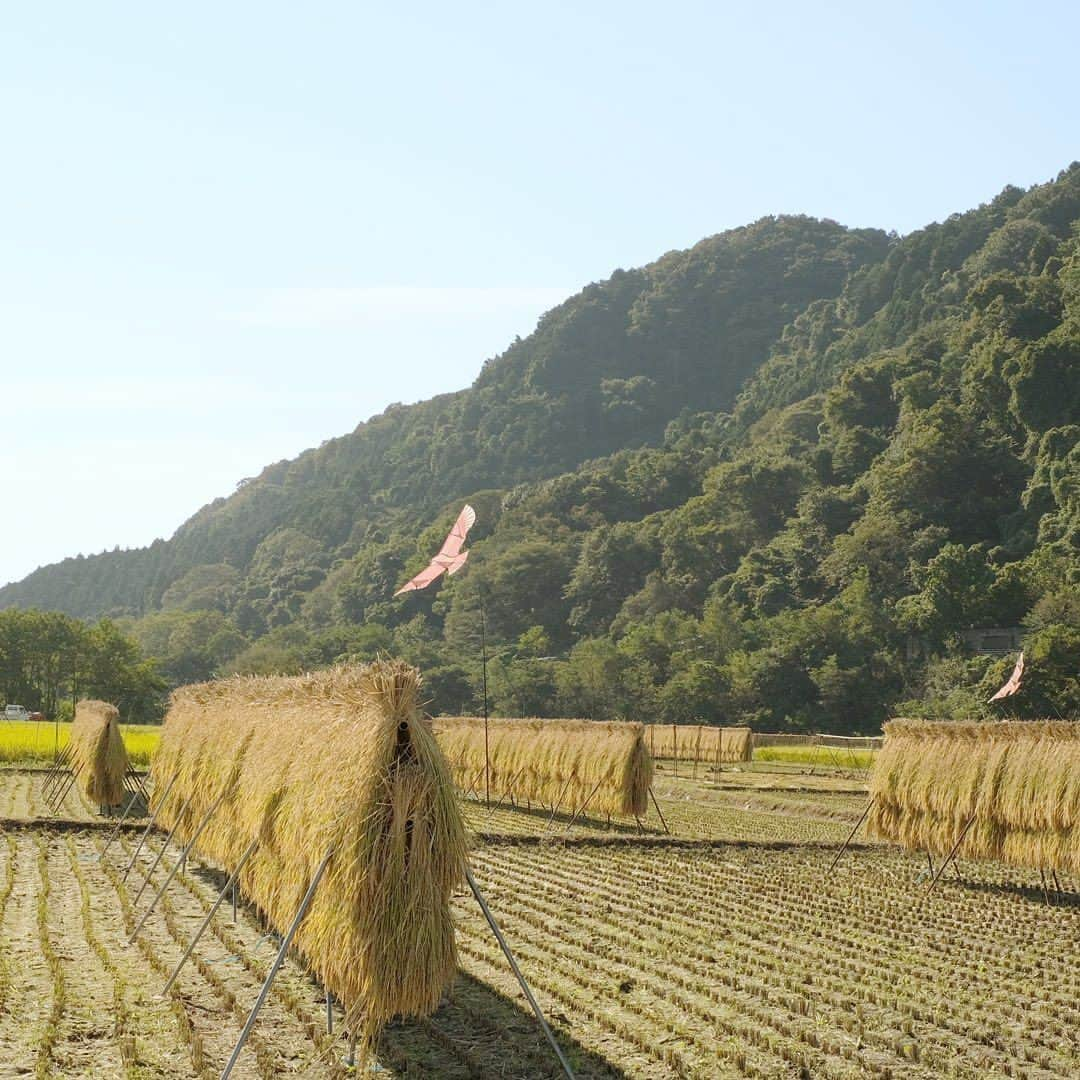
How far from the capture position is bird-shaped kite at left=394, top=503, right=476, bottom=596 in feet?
62.3

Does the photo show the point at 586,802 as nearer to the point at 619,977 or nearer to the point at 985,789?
the point at 985,789

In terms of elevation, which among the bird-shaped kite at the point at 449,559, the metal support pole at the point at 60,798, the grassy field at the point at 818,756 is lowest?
the grassy field at the point at 818,756

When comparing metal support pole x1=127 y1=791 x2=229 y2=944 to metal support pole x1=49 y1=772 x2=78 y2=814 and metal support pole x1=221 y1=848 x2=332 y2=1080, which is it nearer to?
metal support pole x1=221 y1=848 x2=332 y2=1080

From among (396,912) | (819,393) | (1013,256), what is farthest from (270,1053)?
(819,393)

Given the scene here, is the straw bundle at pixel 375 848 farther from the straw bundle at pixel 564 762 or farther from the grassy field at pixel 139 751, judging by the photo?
the grassy field at pixel 139 751

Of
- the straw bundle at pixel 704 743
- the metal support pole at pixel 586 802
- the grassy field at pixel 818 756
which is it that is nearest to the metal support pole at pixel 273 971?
the metal support pole at pixel 586 802

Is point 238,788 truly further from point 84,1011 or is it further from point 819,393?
point 819,393

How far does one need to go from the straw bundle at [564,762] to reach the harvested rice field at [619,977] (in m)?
5.72

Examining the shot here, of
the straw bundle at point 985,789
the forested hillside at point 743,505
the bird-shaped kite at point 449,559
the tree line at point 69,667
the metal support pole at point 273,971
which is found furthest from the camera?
the tree line at point 69,667

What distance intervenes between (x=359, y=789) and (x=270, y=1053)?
1.85 metres

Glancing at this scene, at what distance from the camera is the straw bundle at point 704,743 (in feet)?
148

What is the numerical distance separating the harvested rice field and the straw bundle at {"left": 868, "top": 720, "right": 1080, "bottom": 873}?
68 centimetres

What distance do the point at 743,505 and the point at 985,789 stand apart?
Result: 70695 millimetres

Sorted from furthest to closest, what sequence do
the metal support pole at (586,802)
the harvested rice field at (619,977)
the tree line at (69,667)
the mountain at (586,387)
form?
the mountain at (586,387)
the tree line at (69,667)
the metal support pole at (586,802)
the harvested rice field at (619,977)
